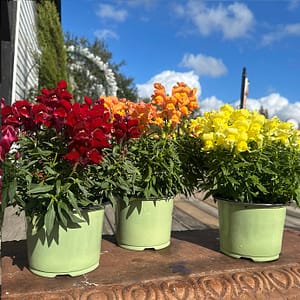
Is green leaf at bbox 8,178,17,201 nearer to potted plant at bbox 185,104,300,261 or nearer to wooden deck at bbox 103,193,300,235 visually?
potted plant at bbox 185,104,300,261

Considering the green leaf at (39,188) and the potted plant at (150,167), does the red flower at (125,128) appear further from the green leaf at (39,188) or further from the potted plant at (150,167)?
the green leaf at (39,188)

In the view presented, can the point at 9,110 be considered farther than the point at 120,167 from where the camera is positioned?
No

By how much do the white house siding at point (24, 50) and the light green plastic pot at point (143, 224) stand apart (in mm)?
4109

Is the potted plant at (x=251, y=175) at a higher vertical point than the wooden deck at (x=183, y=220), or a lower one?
higher

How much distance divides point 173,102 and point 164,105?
1.3 inches

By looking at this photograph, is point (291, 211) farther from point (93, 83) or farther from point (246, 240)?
point (93, 83)

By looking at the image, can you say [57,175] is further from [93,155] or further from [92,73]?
[92,73]

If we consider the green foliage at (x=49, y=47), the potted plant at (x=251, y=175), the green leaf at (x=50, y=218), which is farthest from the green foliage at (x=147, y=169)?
the green foliage at (x=49, y=47)

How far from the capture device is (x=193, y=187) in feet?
4.01

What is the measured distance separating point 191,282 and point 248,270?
0.19 m

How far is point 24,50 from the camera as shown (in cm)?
601

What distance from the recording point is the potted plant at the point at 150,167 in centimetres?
106

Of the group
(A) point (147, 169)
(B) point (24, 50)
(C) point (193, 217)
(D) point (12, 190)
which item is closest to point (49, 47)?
(B) point (24, 50)

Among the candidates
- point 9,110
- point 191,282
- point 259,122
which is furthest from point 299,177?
point 9,110
